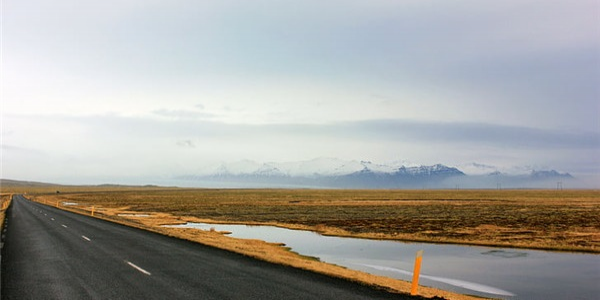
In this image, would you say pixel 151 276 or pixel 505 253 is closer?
pixel 151 276

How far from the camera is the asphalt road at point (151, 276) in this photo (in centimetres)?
1253

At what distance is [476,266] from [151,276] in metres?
15.8

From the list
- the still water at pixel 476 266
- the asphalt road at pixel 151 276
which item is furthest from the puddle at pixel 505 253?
the asphalt road at pixel 151 276

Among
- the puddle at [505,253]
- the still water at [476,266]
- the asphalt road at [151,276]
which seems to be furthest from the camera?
the puddle at [505,253]

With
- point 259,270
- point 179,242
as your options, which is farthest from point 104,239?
point 259,270

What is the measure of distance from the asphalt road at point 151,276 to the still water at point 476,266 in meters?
6.15

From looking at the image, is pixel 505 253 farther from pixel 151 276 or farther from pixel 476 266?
pixel 151 276

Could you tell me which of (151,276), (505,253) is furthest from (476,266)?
(151,276)

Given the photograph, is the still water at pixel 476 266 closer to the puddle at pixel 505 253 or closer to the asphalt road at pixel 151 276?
the puddle at pixel 505 253

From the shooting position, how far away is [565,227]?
41.1 metres

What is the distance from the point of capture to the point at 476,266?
74.2 ft

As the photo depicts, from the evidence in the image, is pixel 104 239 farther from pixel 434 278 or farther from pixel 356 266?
pixel 434 278

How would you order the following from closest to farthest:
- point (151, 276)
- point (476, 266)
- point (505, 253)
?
point (151, 276) → point (476, 266) → point (505, 253)

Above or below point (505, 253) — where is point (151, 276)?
above
